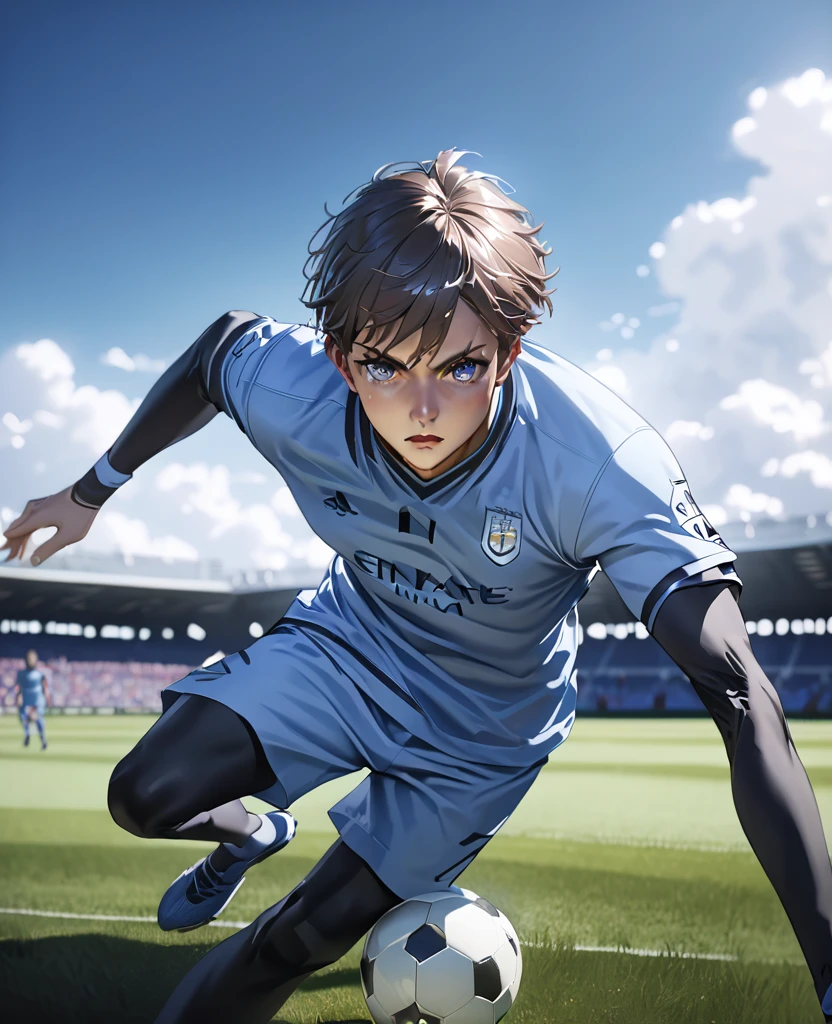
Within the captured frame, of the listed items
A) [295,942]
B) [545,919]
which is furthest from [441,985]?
[545,919]

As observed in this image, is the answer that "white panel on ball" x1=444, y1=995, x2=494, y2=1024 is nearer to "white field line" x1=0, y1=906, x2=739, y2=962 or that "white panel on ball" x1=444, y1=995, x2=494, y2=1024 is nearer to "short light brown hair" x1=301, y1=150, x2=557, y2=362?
"white field line" x1=0, y1=906, x2=739, y2=962

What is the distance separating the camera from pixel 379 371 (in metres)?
1.17

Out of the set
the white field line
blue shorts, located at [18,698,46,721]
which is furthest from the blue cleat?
blue shorts, located at [18,698,46,721]

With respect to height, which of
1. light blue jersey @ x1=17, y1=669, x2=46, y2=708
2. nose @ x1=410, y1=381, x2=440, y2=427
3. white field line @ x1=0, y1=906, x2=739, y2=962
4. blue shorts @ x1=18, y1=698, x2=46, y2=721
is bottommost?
blue shorts @ x1=18, y1=698, x2=46, y2=721

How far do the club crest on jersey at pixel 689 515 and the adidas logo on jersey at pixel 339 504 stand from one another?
516 mm

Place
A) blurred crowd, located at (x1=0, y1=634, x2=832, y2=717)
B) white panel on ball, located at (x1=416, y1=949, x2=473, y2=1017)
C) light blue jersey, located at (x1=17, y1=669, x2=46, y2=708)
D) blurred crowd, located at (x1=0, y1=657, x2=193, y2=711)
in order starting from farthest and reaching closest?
blurred crowd, located at (x1=0, y1=657, x2=193, y2=711) < blurred crowd, located at (x1=0, y1=634, x2=832, y2=717) < light blue jersey, located at (x1=17, y1=669, x2=46, y2=708) < white panel on ball, located at (x1=416, y1=949, x2=473, y2=1017)

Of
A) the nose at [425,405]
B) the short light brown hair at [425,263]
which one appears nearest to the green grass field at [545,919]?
the nose at [425,405]

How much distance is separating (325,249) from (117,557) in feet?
49.3

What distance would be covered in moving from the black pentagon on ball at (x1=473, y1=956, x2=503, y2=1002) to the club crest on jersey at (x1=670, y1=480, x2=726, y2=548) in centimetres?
79

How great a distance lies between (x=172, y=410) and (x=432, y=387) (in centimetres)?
73

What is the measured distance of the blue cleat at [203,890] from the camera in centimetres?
174

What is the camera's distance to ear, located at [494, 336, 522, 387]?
1.24 meters

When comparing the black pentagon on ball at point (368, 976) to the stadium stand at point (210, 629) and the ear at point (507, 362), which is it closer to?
the ear at point (507, 362)

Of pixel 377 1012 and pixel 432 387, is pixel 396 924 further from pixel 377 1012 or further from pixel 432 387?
pixel 432 387
